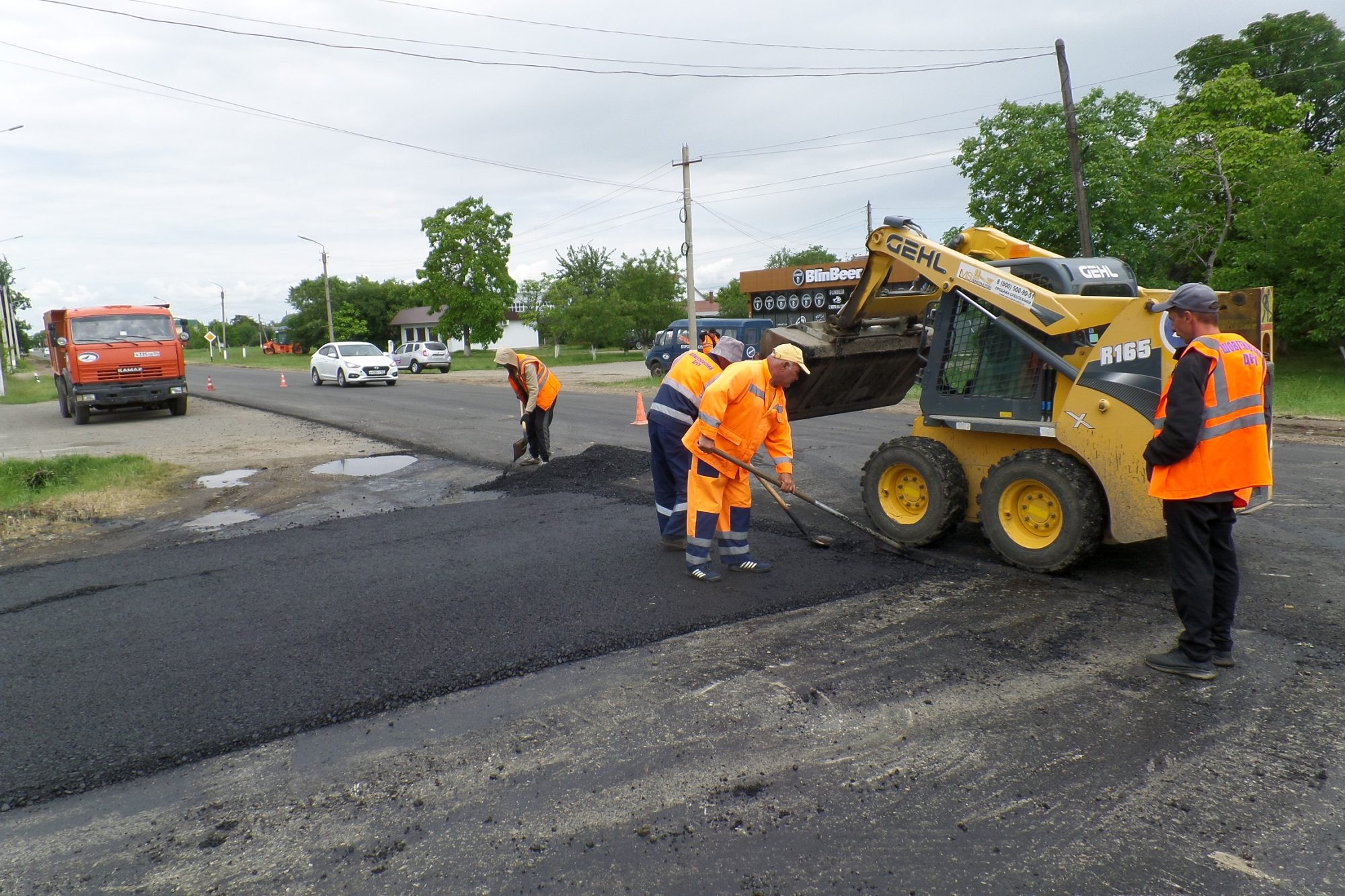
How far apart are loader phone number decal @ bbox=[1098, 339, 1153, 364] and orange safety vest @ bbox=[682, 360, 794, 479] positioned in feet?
6.32

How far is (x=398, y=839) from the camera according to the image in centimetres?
291

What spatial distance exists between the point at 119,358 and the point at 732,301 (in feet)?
165

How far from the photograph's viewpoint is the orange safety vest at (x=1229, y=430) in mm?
3898

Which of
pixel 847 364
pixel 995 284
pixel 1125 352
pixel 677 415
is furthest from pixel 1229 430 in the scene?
pixel 847 364

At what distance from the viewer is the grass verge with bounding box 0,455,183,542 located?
8.43m

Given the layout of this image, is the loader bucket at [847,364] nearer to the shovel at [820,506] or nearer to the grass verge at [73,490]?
the shovel at [820,506]

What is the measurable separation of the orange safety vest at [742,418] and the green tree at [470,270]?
43.6 meters

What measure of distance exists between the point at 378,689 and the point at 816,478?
19.0 ft

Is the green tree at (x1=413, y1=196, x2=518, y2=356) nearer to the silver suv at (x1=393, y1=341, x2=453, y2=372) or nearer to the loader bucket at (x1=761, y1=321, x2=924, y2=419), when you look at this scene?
the silver suv at (x1=393, y1=341, x2=453, y2=372)

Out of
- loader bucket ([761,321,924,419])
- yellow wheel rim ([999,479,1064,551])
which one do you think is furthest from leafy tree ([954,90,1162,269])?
yellow wheel rim ([999,479,1064,551])

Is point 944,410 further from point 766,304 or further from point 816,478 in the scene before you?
point 766,304

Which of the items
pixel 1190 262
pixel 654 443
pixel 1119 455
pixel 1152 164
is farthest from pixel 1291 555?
pixel 1190 262

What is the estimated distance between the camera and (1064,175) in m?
19.7

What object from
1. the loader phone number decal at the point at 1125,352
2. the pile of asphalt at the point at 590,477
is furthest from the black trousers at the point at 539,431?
the loader phone number decal at the point at 1125,352
